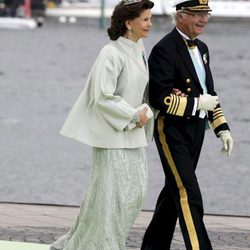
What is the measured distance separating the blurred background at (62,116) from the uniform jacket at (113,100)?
11.5 feet

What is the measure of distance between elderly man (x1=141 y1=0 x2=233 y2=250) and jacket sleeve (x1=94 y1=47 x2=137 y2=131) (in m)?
0.26

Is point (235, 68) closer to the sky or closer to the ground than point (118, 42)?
closer to the ground

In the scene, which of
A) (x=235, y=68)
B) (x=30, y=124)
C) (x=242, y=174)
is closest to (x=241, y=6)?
(x=235, y=68)

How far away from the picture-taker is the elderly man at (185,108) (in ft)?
21.5

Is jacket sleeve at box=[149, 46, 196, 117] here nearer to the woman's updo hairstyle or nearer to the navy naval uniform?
the navy naval uniform

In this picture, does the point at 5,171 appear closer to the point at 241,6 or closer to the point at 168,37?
the point at 168,37

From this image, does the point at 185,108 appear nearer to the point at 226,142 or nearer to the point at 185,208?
the point at 226,142

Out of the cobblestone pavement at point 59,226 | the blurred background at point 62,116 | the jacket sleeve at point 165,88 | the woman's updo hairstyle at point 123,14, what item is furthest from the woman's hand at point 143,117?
the blurred background at point 62,116

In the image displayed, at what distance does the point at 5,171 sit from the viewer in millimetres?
12219

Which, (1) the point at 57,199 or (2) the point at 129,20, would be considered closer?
(2) the point at 129,20

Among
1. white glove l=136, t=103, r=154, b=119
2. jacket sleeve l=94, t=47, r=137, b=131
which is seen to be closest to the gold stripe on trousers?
white glove l=136, t=103, r=154, b=119

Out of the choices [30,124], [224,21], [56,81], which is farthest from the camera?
[224,21]

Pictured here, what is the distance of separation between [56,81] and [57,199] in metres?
12.2

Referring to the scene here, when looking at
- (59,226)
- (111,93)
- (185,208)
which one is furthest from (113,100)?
(59,226)
